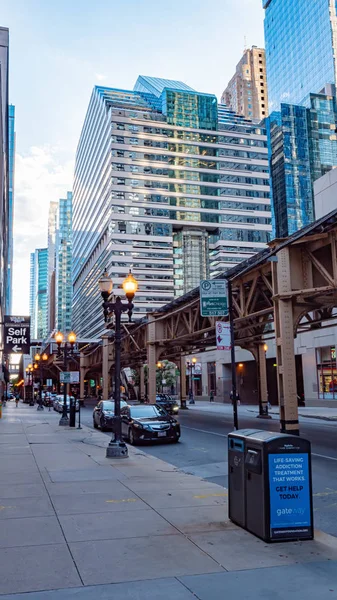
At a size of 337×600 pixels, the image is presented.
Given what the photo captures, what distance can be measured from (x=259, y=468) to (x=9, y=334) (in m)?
41.2

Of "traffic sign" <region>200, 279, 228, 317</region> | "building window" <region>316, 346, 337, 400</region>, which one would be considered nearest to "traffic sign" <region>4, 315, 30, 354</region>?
"building window" <region>316, 346, 337, 400</region>

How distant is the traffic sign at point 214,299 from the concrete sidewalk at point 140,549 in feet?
23.5

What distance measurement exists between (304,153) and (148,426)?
14435cm

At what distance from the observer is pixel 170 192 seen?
437ft

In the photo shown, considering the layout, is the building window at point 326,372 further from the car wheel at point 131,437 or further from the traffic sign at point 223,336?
the traffic sign at point 223,336

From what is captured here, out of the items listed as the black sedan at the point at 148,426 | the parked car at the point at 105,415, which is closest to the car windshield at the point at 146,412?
the black sedan at the point at 148,426

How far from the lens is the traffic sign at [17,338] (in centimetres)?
4409

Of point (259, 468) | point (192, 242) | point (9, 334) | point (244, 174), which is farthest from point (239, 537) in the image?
point (244, 174)

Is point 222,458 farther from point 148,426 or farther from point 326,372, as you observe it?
point 326,372

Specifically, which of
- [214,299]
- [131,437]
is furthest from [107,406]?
[214,299]

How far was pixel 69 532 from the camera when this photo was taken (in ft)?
23.3

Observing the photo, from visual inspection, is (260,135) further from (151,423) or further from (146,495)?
(146,495)

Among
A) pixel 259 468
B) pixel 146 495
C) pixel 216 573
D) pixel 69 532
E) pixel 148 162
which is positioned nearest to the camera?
pixel 216 573

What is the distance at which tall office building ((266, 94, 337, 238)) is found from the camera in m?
148
